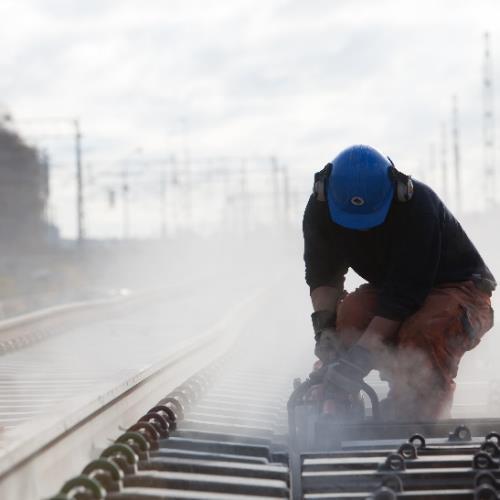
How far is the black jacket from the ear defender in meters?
0.07

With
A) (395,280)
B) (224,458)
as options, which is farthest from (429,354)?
(224,458)

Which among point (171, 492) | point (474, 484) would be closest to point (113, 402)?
point (171, 492)

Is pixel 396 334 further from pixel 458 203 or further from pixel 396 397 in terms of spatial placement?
pixel 458 203

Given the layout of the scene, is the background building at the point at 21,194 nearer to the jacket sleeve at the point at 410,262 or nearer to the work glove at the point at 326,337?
the work glove at the point at 326,337

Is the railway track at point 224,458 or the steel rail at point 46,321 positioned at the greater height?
the steel rail at point 46,321

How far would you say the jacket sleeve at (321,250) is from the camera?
584 cm

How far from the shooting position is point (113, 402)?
5746 millimetres

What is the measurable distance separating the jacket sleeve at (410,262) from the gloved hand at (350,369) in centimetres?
31

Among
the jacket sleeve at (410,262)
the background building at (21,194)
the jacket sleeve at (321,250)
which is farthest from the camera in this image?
the background building at (21,194)

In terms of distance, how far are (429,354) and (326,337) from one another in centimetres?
48

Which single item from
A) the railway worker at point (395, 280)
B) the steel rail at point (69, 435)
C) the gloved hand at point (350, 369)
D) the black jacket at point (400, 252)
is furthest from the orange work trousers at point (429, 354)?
the steel rail at point (69, 435)

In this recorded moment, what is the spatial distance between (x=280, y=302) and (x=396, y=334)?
70.7 ft

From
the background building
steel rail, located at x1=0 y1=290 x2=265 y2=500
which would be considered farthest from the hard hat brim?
the background building

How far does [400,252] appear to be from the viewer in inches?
216
